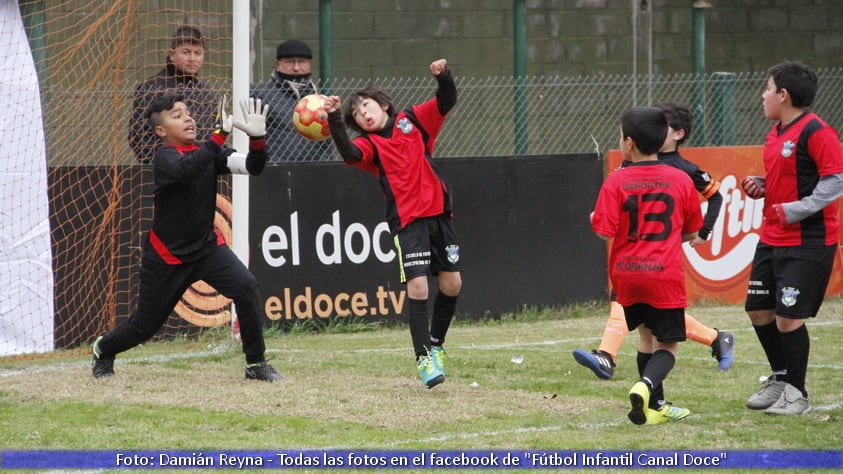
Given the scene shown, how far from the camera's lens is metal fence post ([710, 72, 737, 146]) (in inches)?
489

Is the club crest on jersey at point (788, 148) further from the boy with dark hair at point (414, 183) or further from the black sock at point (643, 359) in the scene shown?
the boy with dark hair at point (414, 183)

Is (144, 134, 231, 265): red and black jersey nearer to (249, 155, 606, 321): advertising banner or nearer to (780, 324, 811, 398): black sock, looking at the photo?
(249, 155, 606, 321): advertising banner

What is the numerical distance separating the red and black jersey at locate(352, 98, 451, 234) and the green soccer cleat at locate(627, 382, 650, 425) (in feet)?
6.77

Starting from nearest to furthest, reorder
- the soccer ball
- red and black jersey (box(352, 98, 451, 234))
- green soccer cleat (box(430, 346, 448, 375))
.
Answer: green soccer cleat (box(430, 346, 448, 375)) < red and black jersey (box(352, 98, 451, 234)) < the soccer ball

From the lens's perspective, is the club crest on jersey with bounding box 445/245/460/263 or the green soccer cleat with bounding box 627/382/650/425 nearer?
the green soccer cleat with bounding box 627/382/650/425

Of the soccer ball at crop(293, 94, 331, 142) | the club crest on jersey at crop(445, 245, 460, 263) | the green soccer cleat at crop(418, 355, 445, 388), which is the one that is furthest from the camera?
the soccer ball at crop(293, 94, 331, 142)

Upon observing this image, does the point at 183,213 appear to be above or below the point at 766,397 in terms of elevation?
above

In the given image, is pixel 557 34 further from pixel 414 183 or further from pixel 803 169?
pixel 803 169

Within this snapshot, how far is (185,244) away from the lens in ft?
25.2

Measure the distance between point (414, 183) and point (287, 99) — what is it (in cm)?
329

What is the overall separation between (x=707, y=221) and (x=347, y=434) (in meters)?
3.15

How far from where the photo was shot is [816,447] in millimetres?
5871

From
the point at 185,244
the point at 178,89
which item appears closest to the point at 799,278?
the point at 185,244

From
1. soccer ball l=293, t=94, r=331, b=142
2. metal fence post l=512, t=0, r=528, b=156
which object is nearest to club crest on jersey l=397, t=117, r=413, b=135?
soccer ball l=293, t=94, r=331, b=142
